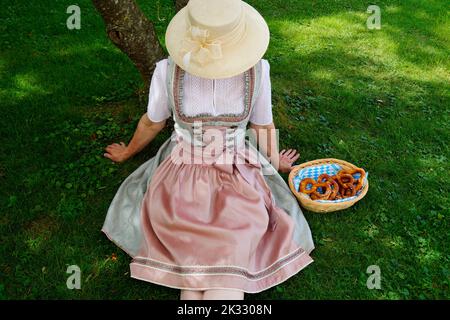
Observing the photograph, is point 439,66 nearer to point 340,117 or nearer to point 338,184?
point 340,117

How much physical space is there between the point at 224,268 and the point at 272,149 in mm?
1010

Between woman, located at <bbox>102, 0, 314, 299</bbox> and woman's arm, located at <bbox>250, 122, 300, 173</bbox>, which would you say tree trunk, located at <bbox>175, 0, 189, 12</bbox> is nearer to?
woman, located at <bbox>102, 0, 314, 299</bbox>

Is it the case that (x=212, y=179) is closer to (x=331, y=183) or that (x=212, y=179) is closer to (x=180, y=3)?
(x=331, y=183)

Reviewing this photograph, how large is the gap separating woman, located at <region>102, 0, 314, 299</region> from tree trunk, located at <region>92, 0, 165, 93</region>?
30.9 inches

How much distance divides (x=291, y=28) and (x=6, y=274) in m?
4.24

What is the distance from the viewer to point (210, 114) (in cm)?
258

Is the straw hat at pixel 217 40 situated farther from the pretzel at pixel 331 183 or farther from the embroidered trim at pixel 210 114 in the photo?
the pretzel at pixel 331 183

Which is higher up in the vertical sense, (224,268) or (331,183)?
(224,268)

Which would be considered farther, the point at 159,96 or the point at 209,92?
the point at 159,96

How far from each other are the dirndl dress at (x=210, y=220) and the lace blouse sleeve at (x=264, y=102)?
0.24ft

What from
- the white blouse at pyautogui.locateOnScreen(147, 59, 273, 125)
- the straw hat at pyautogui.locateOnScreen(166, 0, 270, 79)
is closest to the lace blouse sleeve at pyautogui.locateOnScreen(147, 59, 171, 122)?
the white blouse at pyautogui.locateOnScreen(147, 59, 273, 125)

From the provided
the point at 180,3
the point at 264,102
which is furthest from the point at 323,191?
the point at 180,3

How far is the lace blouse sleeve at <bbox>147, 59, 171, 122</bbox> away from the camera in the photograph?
2570mm

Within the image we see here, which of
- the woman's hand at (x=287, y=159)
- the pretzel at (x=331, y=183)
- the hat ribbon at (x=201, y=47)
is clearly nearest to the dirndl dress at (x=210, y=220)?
the hat ribbon at (x=201, y=47)
